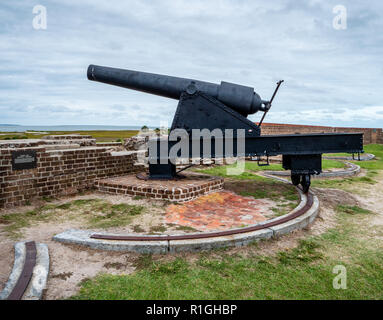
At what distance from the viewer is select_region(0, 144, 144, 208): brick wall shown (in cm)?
521

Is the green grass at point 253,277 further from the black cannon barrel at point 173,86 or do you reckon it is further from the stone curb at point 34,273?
the black cannon barrel at point 173,86

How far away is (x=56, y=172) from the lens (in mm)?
6004

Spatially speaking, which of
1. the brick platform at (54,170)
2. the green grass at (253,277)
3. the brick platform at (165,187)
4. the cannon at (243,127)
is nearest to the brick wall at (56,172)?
the brick platform at (54,170)

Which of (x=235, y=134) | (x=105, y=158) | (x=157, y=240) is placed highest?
(x=235, y=134)

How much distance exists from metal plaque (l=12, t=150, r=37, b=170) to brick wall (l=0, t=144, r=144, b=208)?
6cm

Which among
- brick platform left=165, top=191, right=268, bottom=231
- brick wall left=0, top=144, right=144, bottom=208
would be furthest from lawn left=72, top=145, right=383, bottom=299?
brick wall left=0, top=144, right=144, bottom=208

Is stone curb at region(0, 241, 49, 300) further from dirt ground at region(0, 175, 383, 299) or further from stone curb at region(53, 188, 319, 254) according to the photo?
stone curb at region(53, 188, 319, 254)

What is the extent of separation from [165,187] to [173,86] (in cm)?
200

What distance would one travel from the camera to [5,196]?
514 centimetres

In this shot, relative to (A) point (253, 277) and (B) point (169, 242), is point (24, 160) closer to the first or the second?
(B) point (169, 242)

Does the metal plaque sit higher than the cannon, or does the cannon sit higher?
the cannon
